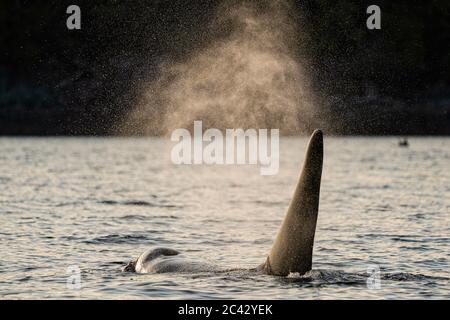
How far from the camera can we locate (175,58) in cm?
14325

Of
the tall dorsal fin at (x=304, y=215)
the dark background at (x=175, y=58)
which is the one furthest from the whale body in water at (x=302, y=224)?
the dark background at (x=175, y=58)

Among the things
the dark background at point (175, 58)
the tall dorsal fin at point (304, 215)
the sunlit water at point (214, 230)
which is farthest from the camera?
the dark background at point (175, 58)

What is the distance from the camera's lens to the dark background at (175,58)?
137750 millimetres

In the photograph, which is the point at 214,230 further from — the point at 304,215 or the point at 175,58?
the point at 175,58

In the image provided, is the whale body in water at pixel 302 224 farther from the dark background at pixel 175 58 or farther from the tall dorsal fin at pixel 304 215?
the dark background at pixel 175 58

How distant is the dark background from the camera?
138 m

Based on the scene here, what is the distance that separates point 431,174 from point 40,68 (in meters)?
107

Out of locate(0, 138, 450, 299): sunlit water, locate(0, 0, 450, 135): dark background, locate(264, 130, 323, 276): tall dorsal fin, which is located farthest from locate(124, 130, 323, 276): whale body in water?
locate(0, 0, 450, 135): dark background

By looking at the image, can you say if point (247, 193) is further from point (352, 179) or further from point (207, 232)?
point (207, 232)

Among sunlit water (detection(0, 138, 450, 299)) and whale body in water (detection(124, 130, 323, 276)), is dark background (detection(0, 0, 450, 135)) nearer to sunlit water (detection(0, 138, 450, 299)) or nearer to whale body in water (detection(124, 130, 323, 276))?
sunlit water (detection(0, 138, 450, 299))

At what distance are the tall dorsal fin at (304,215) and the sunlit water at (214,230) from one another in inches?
29.8

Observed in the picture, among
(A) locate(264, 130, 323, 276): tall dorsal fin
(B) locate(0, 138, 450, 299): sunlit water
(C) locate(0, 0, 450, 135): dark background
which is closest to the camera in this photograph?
(A) locate(264, 130, 323, 276): tall dorsal fin

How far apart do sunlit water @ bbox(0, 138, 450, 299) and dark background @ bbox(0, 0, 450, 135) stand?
71.8 m

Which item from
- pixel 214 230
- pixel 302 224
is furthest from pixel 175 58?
pixel 302 224
